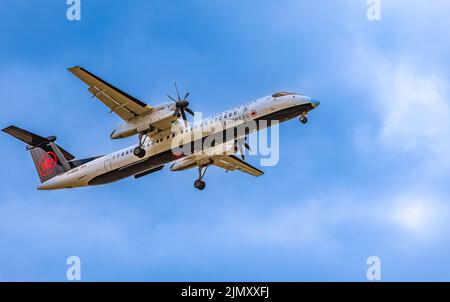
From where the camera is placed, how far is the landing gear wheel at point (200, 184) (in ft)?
135

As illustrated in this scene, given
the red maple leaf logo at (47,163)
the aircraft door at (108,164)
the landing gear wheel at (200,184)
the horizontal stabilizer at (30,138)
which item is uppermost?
Answer: the horizontal stabilizer at (30,138)

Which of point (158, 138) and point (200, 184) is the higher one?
point (158, 138)

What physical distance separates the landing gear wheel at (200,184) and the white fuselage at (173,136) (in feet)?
7.42

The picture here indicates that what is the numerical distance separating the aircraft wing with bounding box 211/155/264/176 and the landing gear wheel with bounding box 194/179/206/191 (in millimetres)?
1690

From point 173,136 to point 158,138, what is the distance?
2.87 ft

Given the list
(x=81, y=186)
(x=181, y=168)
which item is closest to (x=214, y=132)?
(x=181, y=168)

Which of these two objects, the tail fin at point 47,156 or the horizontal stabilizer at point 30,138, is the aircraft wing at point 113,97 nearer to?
the horizontal stabilizer at point 30,138

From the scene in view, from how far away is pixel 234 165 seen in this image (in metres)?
44.1

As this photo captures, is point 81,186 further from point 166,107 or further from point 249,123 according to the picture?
point 249,123

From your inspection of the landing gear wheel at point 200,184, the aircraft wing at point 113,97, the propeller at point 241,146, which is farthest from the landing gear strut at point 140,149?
the propeller at point 241,146

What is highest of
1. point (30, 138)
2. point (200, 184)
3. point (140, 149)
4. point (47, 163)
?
point (30, 138)

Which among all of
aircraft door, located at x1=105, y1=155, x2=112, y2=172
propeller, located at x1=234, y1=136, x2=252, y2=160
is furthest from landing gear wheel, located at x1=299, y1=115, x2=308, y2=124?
aircraft door, located at x1=105, y1=155, x2=112, y2=172

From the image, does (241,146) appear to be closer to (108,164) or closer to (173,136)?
(173,136)

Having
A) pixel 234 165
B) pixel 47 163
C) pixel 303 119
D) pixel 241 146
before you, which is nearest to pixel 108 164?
pixel 47 163
